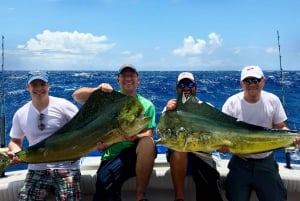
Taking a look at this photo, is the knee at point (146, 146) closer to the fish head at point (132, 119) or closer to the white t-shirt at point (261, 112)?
the fish head at point (132, 119)

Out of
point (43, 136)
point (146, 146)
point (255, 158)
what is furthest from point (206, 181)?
point (43, 136)

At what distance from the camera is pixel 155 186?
3.52m

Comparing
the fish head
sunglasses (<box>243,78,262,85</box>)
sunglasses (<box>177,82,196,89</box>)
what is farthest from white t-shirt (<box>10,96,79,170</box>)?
sunglasses (<box>243,78,262,85</box>)

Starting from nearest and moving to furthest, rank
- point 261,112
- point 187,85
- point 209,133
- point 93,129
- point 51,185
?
point 209,133 < point 93,129 < point 51,185 < point 261,112 < point 187,85

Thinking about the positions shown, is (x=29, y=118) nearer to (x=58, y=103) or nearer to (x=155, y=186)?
(x=58, y=103)

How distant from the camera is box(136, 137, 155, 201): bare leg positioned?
3.14 meters

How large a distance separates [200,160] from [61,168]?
1.09 meters

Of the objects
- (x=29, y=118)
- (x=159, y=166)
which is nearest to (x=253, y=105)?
(x=159, y=166)

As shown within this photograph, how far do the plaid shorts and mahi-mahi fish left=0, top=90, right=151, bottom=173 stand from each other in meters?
0.28

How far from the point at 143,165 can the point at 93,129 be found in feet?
1.94

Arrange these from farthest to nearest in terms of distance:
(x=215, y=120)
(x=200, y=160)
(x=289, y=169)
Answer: (x=289, y=169), (x=200, y=160), (x=215, y=120)

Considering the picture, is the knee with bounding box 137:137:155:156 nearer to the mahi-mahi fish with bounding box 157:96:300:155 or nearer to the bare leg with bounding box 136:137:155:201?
the bare leg with bounding box 136:137:155:201

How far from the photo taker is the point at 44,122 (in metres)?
3.20

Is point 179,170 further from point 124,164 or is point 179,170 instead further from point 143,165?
point 124,164
